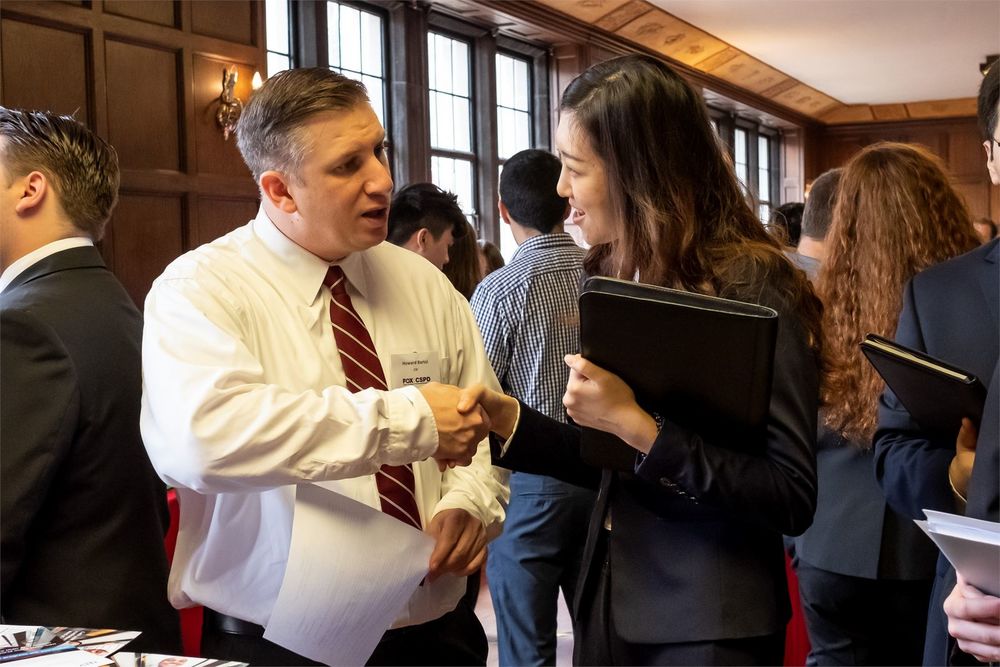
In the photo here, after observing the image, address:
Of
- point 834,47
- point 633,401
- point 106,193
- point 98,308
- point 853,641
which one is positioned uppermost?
point 834,47

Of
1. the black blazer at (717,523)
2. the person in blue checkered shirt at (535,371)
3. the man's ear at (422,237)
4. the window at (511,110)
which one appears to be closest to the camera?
the black blazer at (717,523)

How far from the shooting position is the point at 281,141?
5.89 ft

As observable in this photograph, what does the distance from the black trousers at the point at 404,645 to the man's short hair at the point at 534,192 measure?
190cm

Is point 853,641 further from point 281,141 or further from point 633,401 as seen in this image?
point 281,141

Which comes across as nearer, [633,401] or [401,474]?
[633,401]

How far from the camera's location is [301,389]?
5.67ft

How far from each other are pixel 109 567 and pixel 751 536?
117cm

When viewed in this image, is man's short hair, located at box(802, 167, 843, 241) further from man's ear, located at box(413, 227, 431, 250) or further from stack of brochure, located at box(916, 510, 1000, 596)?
stack of brochure, located at box(916, 510, 1000, 596)

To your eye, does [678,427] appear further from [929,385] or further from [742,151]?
[742,151]

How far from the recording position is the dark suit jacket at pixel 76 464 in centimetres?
178

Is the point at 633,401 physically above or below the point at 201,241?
below

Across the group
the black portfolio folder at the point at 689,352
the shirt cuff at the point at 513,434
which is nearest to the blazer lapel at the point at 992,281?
the black portfolio folder at the point at 689,352

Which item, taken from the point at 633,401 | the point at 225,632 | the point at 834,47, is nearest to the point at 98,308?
the point at 225,632

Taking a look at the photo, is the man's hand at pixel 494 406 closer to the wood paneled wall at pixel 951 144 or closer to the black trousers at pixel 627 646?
the black trousers at pixel 627 646
